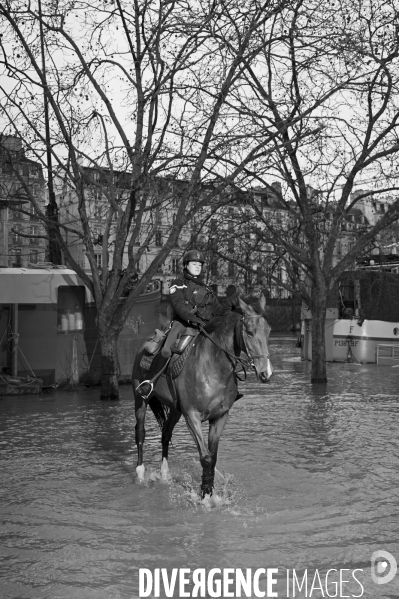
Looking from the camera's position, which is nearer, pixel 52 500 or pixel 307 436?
pixel 52 500

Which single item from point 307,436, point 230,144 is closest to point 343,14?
point 230,144

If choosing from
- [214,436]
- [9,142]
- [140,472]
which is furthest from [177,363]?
[9,142]

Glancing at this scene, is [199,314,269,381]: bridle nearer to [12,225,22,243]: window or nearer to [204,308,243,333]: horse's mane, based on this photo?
[204,308,243,333]: horse's mane

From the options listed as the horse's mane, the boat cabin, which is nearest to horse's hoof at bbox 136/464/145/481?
the horse's mane

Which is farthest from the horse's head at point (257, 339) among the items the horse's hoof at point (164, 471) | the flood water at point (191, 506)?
the horse's hoof at point (164, 471)

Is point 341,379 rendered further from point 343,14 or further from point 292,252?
point 343,14

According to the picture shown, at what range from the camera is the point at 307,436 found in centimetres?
1341

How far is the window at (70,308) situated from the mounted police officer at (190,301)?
1389cm

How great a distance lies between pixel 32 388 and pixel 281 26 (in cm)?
1176

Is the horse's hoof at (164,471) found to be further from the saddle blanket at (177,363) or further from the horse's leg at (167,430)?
the saddle blanket at (177,363)

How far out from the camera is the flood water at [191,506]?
20.4 ft

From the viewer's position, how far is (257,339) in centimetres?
774

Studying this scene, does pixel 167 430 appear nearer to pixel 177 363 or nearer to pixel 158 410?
pixel 158 410

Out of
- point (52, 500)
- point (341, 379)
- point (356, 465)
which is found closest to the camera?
point (52, 500)
